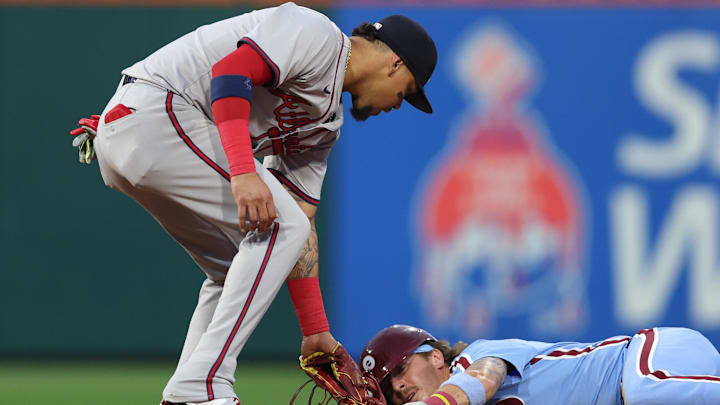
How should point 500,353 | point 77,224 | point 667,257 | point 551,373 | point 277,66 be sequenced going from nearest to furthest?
point 277,66, point 500,353, point 551,373, point 667,257, point 77,224

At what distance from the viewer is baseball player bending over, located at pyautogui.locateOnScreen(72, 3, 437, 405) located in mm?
3092

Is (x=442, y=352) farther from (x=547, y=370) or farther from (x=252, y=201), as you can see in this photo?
(x=252, y=201)

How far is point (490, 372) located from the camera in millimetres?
3303

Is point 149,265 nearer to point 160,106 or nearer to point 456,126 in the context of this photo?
point 456,126

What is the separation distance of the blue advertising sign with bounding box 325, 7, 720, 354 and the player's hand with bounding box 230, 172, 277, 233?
3.95 meters

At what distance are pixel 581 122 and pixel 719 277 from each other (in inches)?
56.2

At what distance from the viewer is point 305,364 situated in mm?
3617

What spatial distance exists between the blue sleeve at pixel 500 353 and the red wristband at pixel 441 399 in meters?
0.24

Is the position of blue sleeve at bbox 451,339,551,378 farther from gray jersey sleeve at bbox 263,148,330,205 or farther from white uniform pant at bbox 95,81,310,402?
gray jersey sleeve at bbox 263,148,330,205

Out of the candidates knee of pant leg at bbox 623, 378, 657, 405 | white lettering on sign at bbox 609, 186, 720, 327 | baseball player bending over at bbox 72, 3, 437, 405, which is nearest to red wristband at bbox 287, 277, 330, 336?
baseball player bending over at bbox 72, 3, 437, 405

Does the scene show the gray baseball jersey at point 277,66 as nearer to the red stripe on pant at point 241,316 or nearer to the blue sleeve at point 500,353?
the red stripe on pant at point 241,316

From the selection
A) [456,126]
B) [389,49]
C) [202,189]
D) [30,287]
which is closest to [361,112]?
[389,49]

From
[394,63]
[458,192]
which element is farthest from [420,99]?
[458,192]

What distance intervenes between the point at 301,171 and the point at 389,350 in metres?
0.76
